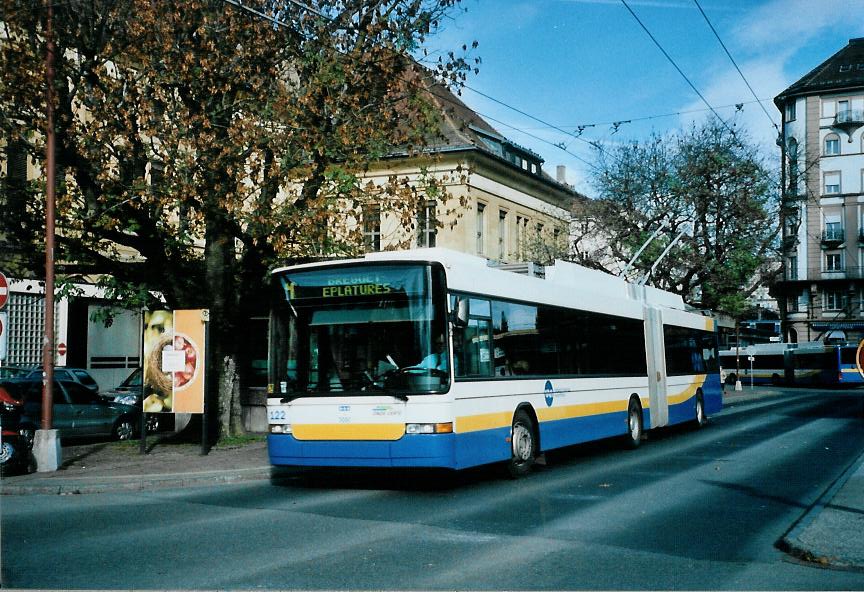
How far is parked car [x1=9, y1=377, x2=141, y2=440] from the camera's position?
66.0ft

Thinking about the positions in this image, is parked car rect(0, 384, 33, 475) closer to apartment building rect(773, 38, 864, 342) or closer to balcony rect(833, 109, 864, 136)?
apartment building rect(773, 38, 864, 342)

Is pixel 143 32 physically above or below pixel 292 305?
above

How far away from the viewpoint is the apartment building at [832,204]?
83.1 meters

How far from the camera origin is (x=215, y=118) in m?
18.0

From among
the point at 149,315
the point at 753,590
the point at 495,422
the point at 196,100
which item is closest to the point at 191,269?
the point at 149,315

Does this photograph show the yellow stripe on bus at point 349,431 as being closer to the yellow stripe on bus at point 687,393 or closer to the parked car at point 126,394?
the yellow stripe on bus at point 687,393

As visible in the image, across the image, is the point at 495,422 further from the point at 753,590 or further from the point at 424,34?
the point at 424,34

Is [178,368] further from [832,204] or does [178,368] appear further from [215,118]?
[832,204]

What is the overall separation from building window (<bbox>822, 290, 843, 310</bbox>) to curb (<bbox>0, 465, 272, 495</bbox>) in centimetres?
7899

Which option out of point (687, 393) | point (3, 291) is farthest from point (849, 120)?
point (3, 291)

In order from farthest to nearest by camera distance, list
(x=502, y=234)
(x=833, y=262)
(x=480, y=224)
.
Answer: (x=833, y=262) < (x=502, y=234) < (x=480, y=224)

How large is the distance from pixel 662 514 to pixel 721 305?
33197 mm

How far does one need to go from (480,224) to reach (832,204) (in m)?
47.1

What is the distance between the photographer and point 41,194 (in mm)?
18109
